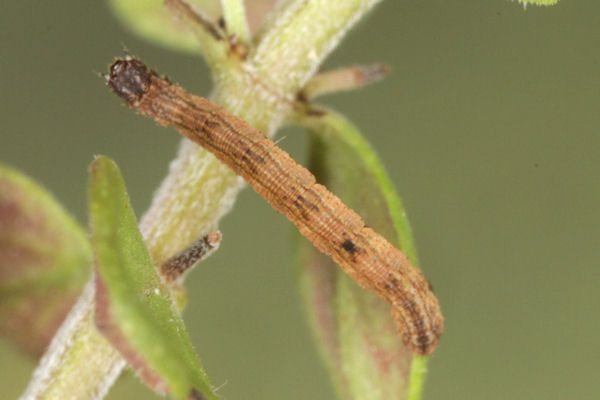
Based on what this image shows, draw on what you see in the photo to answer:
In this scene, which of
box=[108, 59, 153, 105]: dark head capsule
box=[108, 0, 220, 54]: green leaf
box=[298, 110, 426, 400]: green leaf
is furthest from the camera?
box=[108, 0, 220, 54]: green leaf

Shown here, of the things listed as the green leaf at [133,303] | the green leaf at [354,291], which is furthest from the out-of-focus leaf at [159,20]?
the green leaf at [133,303]

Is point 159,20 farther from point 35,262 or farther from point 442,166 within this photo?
point 442,166

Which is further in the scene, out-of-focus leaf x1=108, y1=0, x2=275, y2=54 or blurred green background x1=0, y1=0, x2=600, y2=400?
blurred green background x1=0, y1=0, x2=600, y2=400

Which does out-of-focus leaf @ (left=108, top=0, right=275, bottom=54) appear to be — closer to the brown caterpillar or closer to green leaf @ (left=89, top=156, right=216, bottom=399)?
the brown caterpillar

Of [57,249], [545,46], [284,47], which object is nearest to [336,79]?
[284,47]

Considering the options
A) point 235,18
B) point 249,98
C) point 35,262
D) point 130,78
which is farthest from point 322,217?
point 35,262

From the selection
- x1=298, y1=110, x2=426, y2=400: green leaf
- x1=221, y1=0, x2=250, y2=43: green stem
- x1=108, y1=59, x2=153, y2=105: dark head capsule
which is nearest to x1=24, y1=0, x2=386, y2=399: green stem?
x1=221, y1=0, x2=250, y2=43: green stem
